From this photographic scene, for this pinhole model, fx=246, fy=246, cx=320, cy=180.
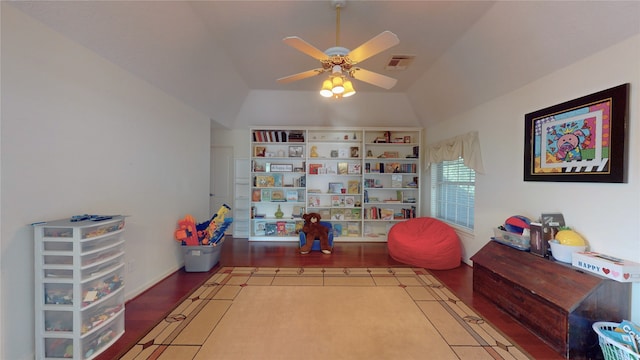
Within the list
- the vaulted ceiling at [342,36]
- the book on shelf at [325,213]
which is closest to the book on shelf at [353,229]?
the book on shelf at [325,213]

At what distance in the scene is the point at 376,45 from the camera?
6.27 ft

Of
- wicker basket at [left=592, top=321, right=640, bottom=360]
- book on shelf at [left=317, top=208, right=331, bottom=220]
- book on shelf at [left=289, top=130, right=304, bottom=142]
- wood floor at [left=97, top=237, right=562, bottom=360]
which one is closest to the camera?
wicker basket at [left=592, top=321, right=640, bottom=360]

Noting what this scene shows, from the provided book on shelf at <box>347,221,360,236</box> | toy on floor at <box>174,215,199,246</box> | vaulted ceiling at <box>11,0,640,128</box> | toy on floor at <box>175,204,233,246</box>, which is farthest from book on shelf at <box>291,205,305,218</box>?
vaulted ceiling at <box>11,0,640,128</box>

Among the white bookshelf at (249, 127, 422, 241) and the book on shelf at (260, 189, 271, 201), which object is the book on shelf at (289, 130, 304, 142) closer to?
Result: the white bookshelf at (249, 127, 422, 241)

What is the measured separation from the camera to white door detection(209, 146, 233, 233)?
5.61 m

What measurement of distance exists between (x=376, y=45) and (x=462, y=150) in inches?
106

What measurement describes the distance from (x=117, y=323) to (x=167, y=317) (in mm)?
395

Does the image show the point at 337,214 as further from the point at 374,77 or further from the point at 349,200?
the point at 374,77

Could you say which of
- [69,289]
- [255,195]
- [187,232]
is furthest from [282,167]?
Answer: [69,289]

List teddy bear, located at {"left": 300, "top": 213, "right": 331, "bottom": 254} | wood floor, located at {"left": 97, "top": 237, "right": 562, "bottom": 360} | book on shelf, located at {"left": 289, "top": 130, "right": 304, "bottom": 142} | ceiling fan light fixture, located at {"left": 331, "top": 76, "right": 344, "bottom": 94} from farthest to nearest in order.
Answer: book on shelf, located at {"left": 289, "top": 130, "right": 304, "bottom": 142}
teddy bear, located at {"left": 300, "top": 213, "right": 331, "bottom": 254}
ceiling fan light fixture, located at {"left": 331, "top": 76, "right": 344, "bottom": 94}
wood floor, located at {"left": 97, "top": 237, "right": 562, "bottom": 360}

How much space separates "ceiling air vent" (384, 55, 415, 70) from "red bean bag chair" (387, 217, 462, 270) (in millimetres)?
2523

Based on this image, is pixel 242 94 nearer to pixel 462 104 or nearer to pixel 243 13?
pixel 243 13

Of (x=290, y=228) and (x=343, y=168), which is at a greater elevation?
(x=343, y=168)

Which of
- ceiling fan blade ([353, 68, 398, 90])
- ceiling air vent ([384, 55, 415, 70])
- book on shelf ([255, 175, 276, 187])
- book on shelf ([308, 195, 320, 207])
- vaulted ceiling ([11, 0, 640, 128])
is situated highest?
ceiling air vent ([384, 55, 415, 70])
